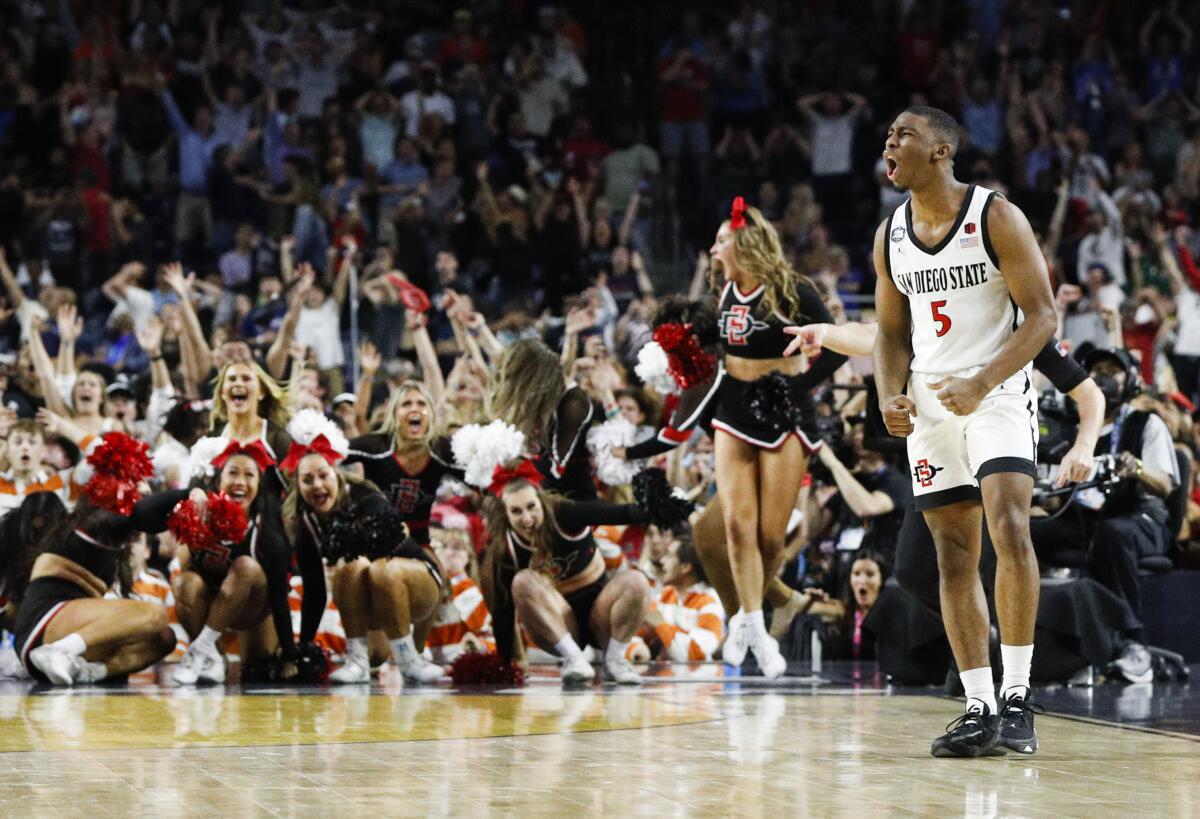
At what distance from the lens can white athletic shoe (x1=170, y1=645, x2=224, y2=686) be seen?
336 inches

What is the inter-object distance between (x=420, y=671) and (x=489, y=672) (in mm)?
406

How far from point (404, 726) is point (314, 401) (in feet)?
14.8

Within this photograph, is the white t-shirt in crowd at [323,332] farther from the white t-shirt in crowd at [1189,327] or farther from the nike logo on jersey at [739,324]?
the white t-shirt in crowd at [1189,327]

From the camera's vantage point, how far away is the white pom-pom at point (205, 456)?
8797 mm

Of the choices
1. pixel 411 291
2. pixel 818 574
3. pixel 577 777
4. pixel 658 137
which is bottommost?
pixel 577 777

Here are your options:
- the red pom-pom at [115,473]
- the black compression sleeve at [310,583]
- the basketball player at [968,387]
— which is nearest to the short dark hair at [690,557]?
the black compression sleeve at [310,583]

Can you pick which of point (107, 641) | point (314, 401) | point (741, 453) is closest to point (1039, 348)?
point (741, 453)

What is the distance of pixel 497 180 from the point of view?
16.4m

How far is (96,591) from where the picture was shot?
8773mm

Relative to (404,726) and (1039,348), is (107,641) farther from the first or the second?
(1039,348)

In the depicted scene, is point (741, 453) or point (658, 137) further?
point (658, 137)

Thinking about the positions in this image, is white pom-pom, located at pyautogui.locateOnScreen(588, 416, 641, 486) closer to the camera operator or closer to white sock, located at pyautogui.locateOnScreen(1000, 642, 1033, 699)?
the camera operator

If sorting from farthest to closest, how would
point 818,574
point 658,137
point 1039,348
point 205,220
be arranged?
1. point 658,137
2. point 205,220
3. point 818,574
4. point 1039,348

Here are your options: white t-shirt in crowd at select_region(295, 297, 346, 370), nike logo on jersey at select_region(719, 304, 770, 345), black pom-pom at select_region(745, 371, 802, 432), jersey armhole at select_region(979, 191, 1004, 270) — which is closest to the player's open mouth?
nike logo on jersey at select_region(719, 304, 770, 345)
